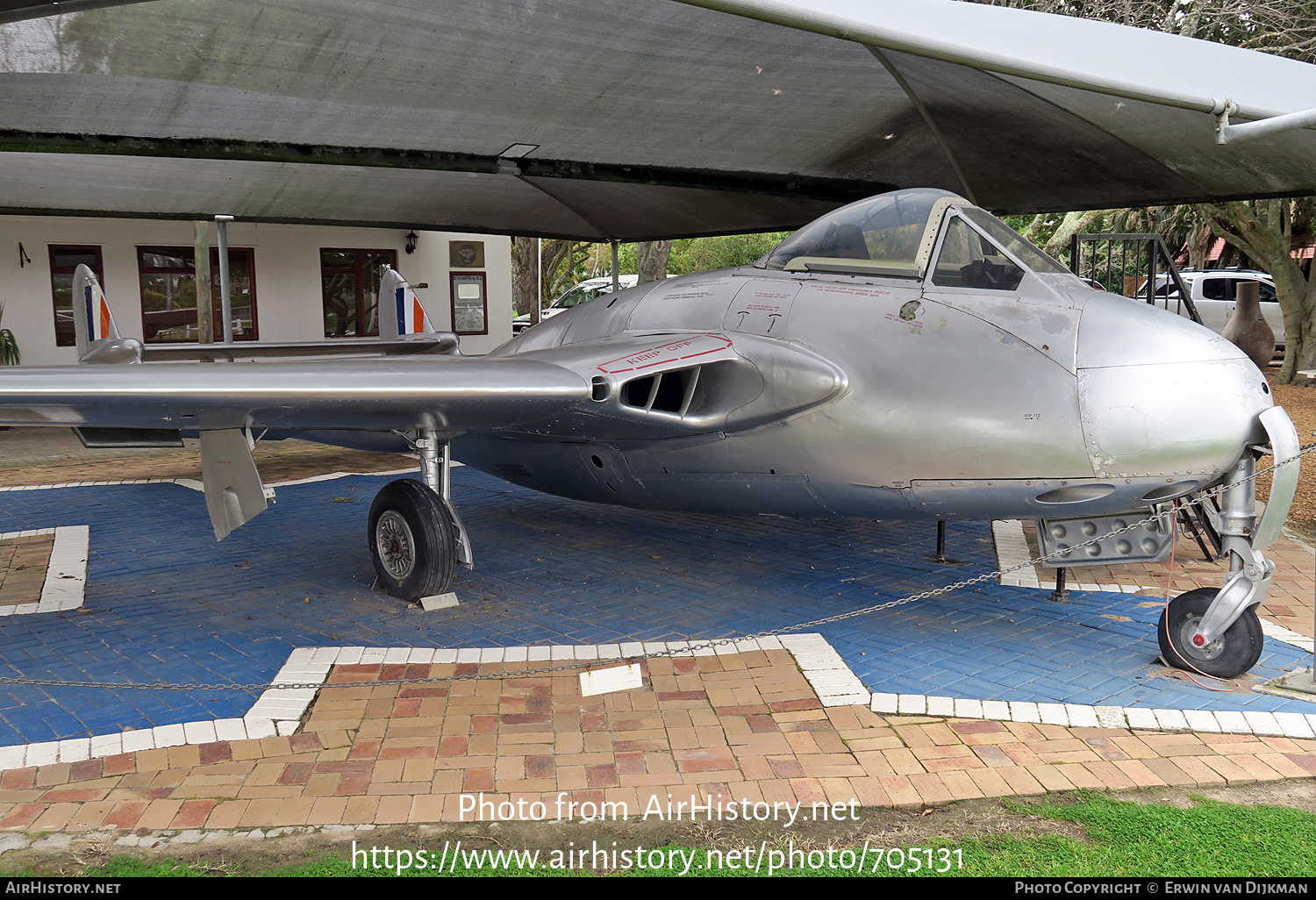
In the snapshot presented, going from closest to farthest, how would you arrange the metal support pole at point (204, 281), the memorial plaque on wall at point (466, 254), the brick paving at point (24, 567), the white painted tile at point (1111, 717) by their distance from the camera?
1. the white painted tile at point (1111, 717)
2. the brick paving at point (24, 567)
3. the metal support pole at point (204, 281)
4. the memorial plaque on wall at point (466, 254)

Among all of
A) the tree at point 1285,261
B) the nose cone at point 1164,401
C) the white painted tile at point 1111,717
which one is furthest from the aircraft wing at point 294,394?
the tree at point 1285,261

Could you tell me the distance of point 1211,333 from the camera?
17.1 ft

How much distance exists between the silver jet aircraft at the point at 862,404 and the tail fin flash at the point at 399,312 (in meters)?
4.69

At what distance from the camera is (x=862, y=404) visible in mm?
5602

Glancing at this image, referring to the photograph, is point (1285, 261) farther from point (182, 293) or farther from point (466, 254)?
point (182, 293)

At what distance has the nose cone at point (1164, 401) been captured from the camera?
4.84m

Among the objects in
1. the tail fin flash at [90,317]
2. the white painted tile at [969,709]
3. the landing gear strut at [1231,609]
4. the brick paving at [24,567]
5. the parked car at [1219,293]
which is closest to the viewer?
the white painted tile at [969,709]

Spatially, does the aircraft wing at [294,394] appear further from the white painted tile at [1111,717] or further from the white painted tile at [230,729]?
the white painted tile at [1111,717]

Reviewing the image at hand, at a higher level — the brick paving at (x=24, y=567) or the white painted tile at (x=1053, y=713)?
the white painted tile at (x=1053, y=713)

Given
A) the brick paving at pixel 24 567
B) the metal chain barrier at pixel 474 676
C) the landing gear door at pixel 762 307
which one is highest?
the landing gear door at pixel 762 307

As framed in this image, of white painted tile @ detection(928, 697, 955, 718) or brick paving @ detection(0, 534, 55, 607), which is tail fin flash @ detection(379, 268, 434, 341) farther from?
white painted tile @ detection(928, 697, 955, 718)

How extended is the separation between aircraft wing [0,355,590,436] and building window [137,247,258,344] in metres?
12.9

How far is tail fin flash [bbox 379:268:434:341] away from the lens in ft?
37.4

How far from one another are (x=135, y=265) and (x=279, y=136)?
10.8 meters
